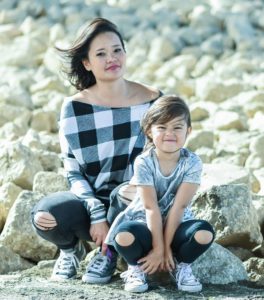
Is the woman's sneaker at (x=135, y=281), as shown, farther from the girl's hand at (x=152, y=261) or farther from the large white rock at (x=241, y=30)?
the large white rock at (x=241, y=30)

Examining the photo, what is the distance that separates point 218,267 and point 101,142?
0.66 meters

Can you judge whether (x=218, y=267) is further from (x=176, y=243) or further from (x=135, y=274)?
(x=135, y=274)

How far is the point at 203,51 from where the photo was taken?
8648mm

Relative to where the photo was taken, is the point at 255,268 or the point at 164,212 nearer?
the point at 164,212

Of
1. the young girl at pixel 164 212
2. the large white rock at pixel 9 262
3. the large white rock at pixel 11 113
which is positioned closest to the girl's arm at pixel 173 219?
the young girl at pixel 164 212

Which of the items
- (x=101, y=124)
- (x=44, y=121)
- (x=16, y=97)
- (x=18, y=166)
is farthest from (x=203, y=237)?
(x=16, y=97)

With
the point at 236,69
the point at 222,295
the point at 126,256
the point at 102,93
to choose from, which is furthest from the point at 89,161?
the point at 236,69

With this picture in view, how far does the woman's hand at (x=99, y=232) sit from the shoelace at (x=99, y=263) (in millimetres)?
53

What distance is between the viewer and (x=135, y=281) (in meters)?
3.87

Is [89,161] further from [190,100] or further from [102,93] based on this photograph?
[190,100]

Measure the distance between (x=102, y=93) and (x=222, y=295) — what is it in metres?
0.97

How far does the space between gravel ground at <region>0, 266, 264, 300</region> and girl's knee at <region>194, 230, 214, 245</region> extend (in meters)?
0.17

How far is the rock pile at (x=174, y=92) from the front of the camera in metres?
4.29

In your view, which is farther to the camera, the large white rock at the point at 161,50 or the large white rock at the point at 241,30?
the large white rock at the point at 241,30
